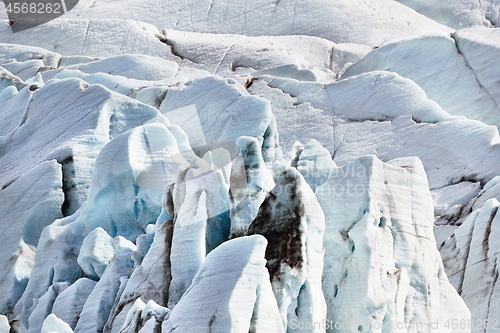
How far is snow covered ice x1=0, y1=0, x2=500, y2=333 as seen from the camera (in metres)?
12.1

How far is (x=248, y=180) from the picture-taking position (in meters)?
13.6

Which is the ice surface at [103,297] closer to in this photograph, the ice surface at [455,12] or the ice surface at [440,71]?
the ice surface at [440,71]

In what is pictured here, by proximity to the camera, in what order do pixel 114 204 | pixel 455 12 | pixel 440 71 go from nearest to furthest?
pixel 114 204 < pixel 440 71 < pixel 455 12

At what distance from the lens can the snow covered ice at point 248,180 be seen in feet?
39.7

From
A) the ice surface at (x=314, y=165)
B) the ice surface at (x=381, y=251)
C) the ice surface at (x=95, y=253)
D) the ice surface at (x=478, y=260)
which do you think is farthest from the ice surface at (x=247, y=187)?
the ice surface at (x=478, y=260)

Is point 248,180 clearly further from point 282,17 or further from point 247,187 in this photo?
point 282,17

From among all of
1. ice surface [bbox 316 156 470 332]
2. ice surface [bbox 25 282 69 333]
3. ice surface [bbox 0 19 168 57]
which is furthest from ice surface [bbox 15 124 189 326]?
ice surface [bbox 0 19 168 57]

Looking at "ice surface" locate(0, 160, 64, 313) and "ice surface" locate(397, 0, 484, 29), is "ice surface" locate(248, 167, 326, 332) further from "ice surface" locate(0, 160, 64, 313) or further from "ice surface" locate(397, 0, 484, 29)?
"ice surface" locate(397, 0, 484, 29)

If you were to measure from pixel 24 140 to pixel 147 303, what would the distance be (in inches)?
325

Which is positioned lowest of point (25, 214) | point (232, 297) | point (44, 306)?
point (25, 214)

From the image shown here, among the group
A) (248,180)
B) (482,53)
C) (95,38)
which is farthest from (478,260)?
(95,38)

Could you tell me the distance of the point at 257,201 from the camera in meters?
13.3

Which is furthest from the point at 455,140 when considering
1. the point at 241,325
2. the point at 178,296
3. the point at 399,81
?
the point at 241,325

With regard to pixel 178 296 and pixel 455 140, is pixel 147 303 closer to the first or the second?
pixel 178 296
